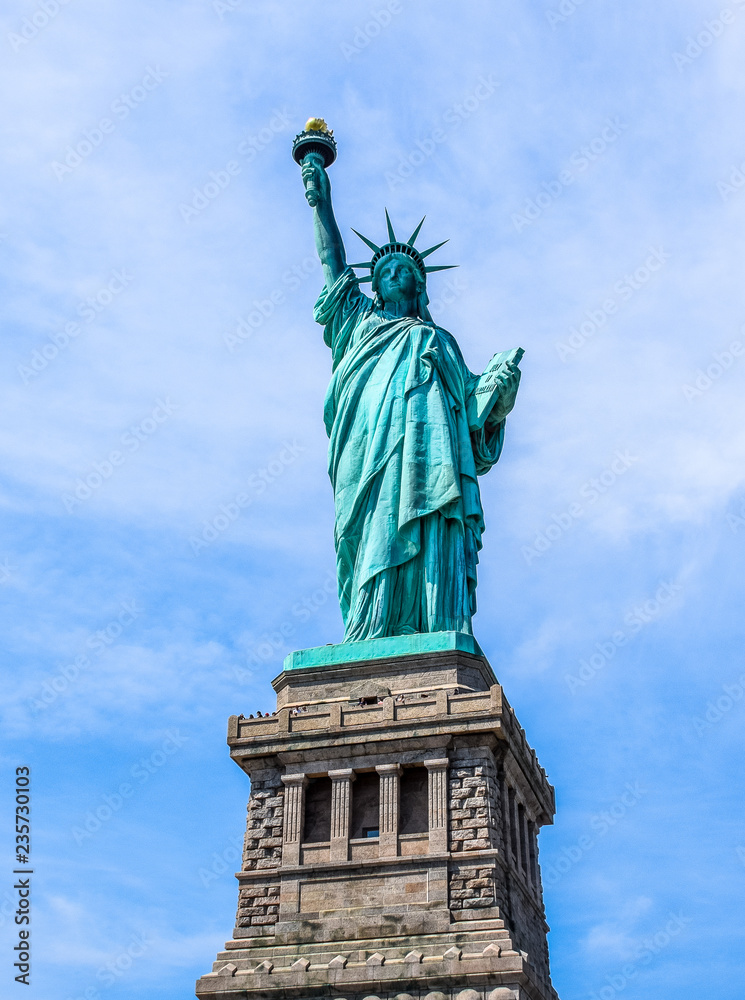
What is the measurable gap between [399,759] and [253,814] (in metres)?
2.45

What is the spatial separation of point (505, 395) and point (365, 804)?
8508mm

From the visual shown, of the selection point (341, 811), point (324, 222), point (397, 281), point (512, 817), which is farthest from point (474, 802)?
point (324, 222)

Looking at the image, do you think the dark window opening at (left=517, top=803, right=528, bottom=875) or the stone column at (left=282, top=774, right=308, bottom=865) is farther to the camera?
the dark window opening at (left=517, top=803, right=528, bottom=875)

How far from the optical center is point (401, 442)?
24.5 m

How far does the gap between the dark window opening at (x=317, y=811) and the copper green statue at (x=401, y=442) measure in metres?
2.78

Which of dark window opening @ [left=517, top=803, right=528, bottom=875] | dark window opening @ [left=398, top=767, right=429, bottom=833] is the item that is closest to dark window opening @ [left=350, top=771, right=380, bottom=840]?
dark window opening @ [left=398, top=767, right=429, bottom=833]

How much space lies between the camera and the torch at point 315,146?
2853 cm

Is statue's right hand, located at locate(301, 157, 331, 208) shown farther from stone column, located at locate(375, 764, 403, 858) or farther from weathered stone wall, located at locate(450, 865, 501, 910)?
weathered stone wall, located at locate(450, 865, 501, 910)

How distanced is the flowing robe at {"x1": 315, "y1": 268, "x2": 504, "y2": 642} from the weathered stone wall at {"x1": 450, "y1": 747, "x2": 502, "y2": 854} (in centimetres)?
287

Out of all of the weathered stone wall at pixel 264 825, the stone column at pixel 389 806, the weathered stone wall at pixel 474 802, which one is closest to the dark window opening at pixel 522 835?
the weathered stone wall at pixel 474 802

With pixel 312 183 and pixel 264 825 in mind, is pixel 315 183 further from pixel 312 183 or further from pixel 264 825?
pixel 264 825

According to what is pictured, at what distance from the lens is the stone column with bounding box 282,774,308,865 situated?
67.3ft

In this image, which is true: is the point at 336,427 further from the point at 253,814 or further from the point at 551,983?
the point at 551,983

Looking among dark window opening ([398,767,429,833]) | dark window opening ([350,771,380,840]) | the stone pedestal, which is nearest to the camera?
the stone pedestal
